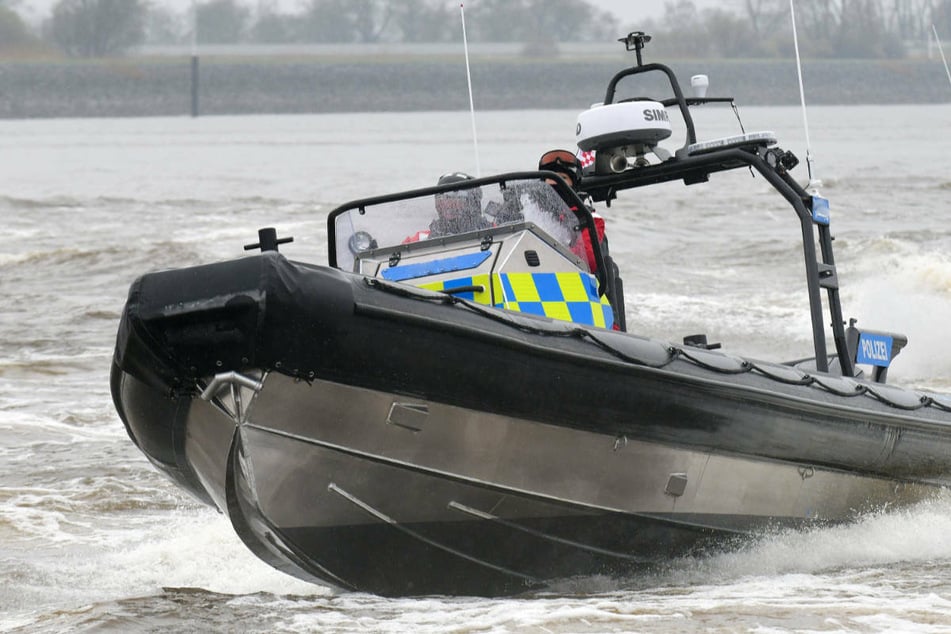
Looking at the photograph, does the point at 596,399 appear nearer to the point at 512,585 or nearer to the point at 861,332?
the point at 512,585

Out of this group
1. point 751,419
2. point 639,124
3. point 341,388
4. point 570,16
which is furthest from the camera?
point 570,16

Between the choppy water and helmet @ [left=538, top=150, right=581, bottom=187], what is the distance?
5.82 ft

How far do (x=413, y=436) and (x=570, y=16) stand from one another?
2595 inches

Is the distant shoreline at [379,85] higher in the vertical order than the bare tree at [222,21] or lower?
lower

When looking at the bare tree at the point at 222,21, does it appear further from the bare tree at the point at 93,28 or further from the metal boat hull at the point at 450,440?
the metal boat hull at the point at 450,440

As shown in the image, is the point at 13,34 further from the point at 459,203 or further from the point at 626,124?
the point at 459,203

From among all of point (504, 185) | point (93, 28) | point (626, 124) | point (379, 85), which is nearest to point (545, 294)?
point (504, 185)

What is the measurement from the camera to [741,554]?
552 cm

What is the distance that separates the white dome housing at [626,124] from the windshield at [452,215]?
1.41ft

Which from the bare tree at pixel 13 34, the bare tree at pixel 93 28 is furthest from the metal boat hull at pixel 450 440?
the bare tree at pixel 13 34

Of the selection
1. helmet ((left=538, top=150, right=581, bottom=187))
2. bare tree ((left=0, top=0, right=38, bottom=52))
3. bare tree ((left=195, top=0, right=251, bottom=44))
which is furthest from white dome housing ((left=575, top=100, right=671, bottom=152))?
bare tree ((left=195, top=0, right=251, bottom=44))

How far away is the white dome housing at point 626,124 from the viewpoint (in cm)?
606

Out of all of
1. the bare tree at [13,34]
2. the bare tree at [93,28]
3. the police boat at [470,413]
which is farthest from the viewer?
the bare tree at [93,28]

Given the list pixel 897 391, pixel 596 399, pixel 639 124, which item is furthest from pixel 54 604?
pixel 897 391
